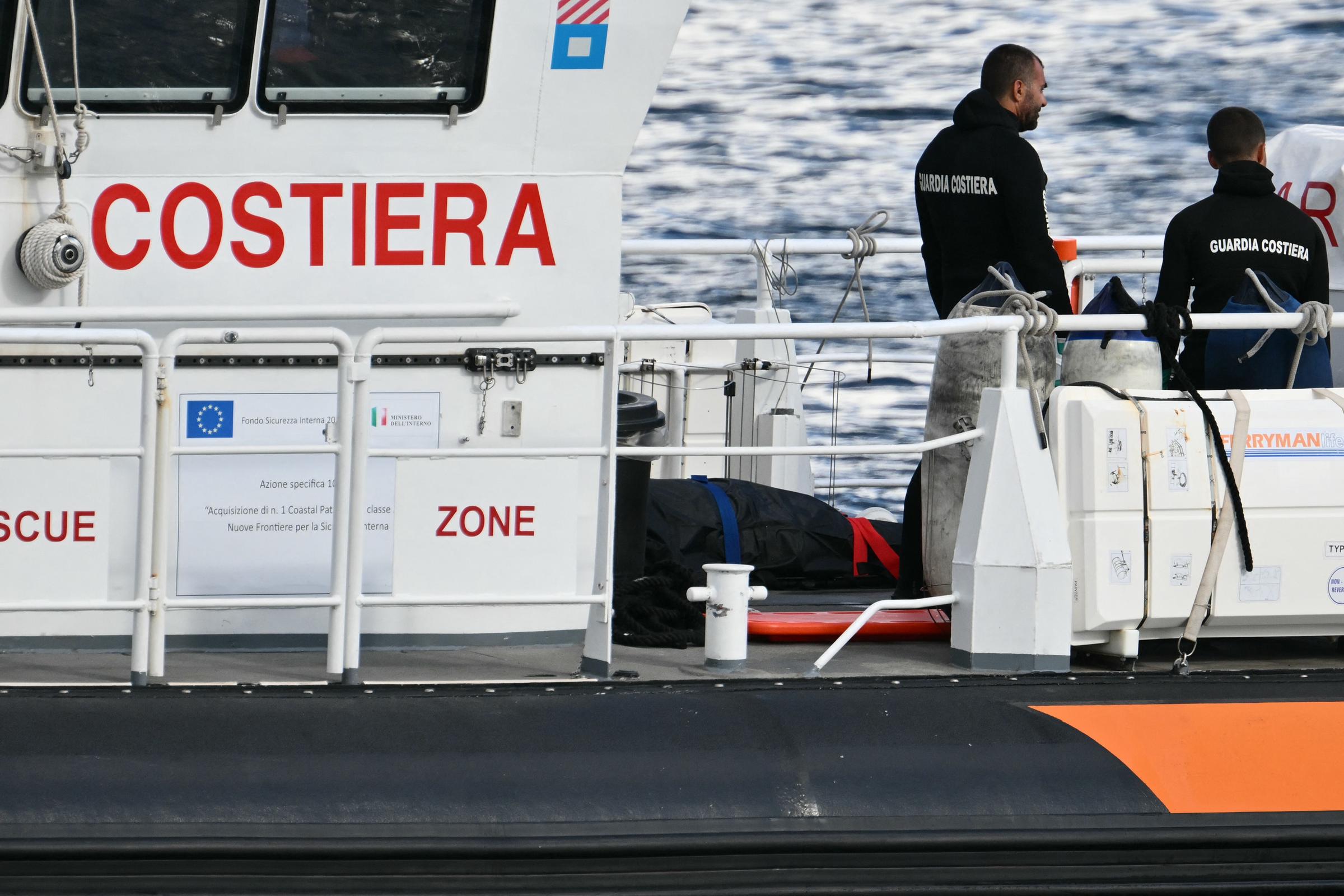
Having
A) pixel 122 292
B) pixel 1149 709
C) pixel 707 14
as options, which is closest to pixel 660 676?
pixel 1149 709

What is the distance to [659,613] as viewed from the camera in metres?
3.94

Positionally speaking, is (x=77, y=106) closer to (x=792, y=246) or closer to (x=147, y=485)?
(x=147, y=485)

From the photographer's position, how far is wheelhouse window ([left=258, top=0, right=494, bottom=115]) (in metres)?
3.61

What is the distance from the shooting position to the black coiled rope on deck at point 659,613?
153 inches

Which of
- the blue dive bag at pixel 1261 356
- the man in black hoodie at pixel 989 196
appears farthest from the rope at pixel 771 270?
the blue dive bag at pixel 1261 356

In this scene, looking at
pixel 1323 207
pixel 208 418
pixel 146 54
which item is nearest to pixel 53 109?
pixel 146 54

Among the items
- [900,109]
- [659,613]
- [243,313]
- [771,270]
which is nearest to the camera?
[243,313]

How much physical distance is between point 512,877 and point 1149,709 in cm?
134

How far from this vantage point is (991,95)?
14.0ft

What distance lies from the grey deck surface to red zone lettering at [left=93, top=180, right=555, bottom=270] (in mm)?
868

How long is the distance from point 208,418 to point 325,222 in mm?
503

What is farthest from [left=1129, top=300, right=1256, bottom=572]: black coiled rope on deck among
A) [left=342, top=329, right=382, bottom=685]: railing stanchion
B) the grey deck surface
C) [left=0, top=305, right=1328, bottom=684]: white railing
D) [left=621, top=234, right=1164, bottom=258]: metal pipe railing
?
[left=342, top=329, right=382, bottom=685]: railing stanchion

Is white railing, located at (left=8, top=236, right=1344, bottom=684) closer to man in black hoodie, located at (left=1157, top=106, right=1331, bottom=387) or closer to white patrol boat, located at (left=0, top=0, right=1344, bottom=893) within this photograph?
white patrol boat, located at (left=0, top=0, right=1344, bottom=893)

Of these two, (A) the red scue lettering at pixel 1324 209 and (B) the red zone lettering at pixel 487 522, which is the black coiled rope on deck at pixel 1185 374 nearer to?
(A) the red scue lettering at pixel 1324 209
